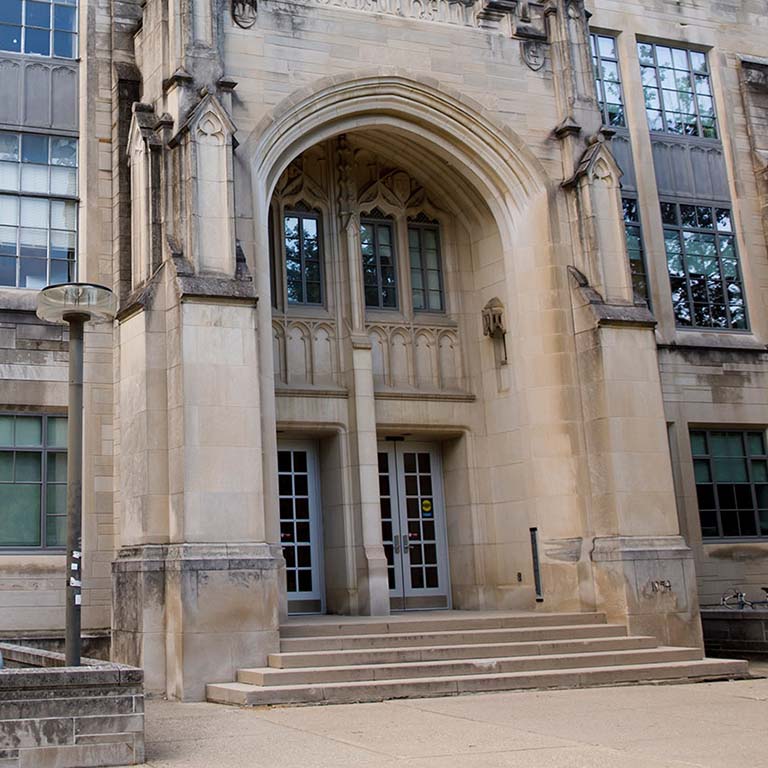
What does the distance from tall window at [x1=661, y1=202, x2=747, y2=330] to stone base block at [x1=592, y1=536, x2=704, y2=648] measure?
19.5ft

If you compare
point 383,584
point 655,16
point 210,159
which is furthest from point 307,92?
point 655,16

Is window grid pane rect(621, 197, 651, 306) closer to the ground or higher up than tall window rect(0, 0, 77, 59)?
closer to the ground

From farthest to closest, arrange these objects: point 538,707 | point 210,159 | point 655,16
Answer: point 655,16, point 210,159, point 538,707

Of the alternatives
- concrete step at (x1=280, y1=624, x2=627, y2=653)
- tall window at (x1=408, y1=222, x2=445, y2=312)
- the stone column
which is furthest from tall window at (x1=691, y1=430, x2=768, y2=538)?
the stone column

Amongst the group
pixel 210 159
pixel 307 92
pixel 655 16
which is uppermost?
pixel 655 16

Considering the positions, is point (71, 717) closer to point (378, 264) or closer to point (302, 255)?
point (302, 255)

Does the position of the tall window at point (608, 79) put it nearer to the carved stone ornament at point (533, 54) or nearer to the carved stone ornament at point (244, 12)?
the carved stone ornament at point (533, 54)

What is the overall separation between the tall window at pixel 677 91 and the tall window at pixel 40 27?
34.8 feet

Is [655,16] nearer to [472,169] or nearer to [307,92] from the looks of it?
[472,169]

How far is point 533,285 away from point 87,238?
22.0 ft

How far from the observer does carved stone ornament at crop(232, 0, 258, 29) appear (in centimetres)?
1538

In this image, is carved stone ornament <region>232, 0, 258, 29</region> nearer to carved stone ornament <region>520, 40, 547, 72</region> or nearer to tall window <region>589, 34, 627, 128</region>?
→ carved stone ornament <region>520, 40, 547, 72</region>

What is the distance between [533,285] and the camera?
1662cm

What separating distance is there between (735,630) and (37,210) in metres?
12.2
